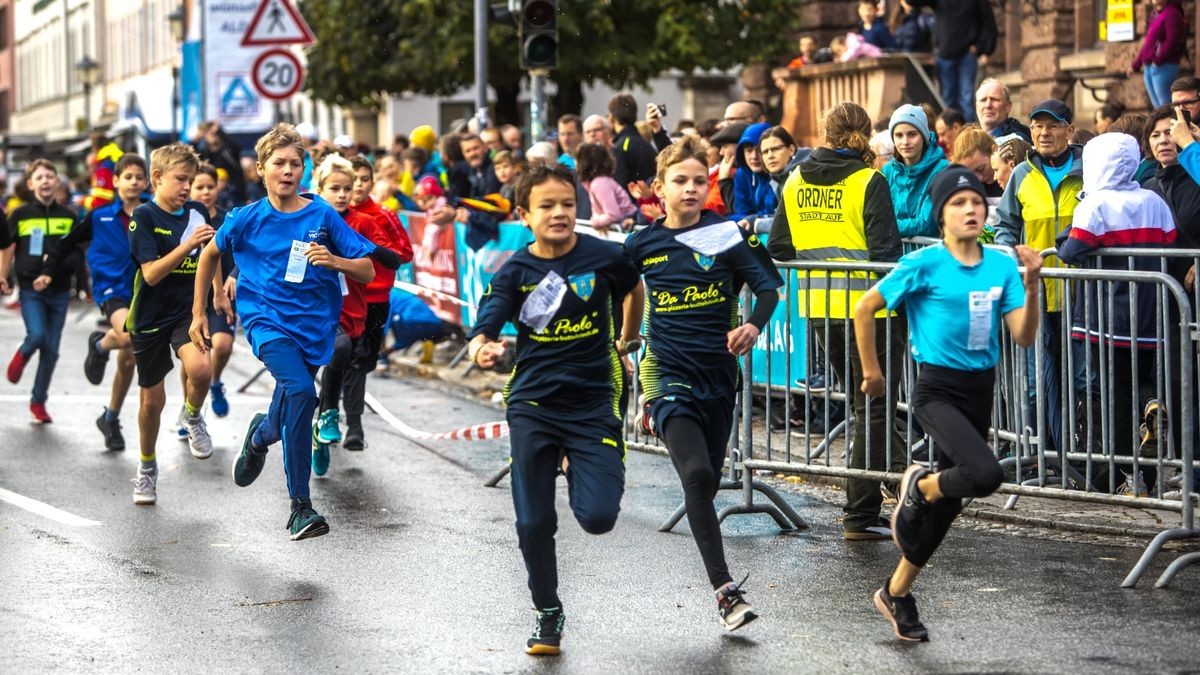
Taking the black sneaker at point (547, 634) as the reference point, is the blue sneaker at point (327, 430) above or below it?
above

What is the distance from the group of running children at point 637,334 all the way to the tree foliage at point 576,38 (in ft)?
58.6

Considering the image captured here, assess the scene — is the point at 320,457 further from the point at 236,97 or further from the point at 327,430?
the point at 236,97

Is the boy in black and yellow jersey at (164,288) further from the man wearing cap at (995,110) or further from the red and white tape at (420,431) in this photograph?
the man wearing cap at (995,110)

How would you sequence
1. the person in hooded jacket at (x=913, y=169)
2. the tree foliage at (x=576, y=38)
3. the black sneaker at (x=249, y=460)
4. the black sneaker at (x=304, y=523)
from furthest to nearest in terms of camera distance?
the tree foliage at (x=576, y=38), the person in hooded jacket at (x=913, y=169), the black sneaker at (x=249, y=460), the black sneaker at (x=304, y=523)

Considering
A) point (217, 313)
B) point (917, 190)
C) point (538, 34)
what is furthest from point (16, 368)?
point (917, 190)

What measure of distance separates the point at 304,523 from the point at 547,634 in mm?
2309

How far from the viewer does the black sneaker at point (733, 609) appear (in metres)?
7.01

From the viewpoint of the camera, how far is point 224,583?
26.7 ft

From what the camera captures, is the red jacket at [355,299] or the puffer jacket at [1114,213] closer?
the puffer jacket at [1114,213]

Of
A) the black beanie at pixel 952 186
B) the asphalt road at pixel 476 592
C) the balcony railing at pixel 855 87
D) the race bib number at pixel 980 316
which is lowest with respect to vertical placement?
the asphalt road at pixel 476 592

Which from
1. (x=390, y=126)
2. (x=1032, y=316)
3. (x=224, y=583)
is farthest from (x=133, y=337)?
(x=390, y=126)

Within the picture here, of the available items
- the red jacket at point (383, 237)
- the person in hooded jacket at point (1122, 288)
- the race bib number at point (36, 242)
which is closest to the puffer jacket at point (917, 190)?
the person in hooded jacket at point (1122, 288)

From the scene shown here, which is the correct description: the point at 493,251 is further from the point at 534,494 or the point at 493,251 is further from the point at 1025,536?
the point at 534,494

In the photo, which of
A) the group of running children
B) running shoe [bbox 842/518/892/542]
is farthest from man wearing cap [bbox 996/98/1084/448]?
the group of running children
